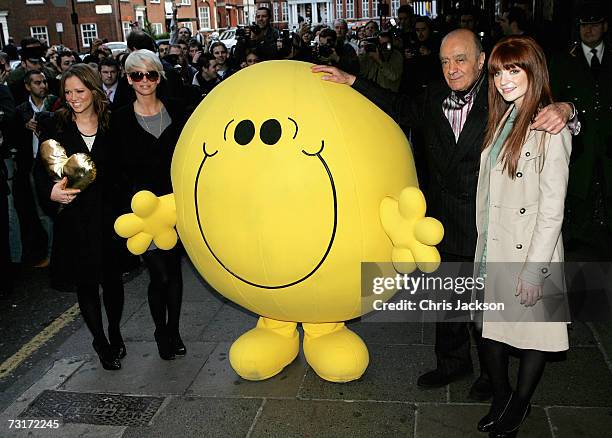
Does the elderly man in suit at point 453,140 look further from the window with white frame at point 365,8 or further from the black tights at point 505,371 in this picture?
the window with white frame at point 365,8

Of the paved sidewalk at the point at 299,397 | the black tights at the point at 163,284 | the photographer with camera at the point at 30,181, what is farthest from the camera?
the photographer with camera at the point at 30,181

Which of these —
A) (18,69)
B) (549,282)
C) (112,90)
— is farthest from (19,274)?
(549,282)

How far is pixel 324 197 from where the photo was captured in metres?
3.34

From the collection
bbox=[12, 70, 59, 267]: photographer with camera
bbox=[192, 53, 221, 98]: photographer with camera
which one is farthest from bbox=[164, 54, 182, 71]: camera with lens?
bbox=[12, 70, 59, 267]: photographer with camera

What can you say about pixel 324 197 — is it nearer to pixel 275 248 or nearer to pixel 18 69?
pixel 275 248

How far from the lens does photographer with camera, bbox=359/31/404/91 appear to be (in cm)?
839

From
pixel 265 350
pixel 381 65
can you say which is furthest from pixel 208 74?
pixel 265 350

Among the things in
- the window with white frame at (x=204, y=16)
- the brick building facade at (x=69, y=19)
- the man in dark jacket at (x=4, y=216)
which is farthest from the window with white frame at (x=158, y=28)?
the man in dark jacket at (x=4, y=216)

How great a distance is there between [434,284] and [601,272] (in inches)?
80.5

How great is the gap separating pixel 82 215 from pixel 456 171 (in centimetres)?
234

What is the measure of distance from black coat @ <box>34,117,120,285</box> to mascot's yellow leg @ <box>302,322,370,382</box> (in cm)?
143

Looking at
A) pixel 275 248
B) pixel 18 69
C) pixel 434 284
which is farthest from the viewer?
pixel 18 69

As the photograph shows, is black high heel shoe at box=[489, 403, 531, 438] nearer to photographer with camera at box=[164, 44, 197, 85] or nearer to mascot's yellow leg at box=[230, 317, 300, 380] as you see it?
mascot's yellow leg at box=[230, 317, 300, 380]

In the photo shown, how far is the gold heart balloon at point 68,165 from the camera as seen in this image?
13.5 ft
